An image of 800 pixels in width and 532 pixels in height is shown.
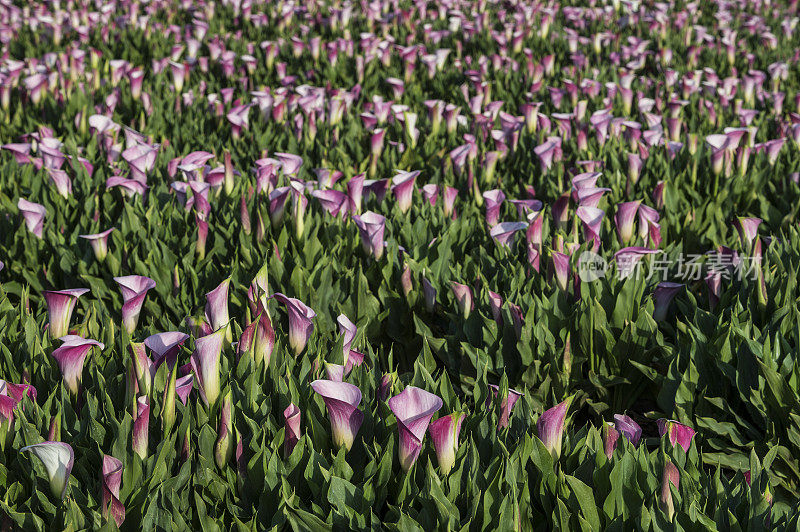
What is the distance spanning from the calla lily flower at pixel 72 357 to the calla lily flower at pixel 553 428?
44.5 inches

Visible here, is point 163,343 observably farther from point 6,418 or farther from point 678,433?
point 678,433

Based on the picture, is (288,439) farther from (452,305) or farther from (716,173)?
(716,173)

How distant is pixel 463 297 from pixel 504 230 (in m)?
0.38

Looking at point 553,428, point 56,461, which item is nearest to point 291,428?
point 56,461

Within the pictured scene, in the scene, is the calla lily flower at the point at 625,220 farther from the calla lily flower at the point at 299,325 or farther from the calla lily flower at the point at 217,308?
the calla lily flower at the point at 217,308

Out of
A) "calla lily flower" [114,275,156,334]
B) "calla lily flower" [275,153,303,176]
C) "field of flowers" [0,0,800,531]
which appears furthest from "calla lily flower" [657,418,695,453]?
"calla lily flower" [275,153,303,176]

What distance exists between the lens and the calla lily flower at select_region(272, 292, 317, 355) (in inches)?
87.7

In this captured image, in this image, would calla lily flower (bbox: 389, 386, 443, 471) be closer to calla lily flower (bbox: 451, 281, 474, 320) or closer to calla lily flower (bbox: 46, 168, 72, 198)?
calla lily flower (bbox: 451, 281, 474, 320)

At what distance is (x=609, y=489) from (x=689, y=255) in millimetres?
1688

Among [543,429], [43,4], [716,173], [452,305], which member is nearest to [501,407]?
[543,429]

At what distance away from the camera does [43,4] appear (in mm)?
8844

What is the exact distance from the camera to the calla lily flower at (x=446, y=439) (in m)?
1.79

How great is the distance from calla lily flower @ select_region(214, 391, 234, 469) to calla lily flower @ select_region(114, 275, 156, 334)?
586mm

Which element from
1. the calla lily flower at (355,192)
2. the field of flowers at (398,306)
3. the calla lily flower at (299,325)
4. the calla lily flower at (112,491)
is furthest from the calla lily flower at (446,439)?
the calla lily flower at (355,192)
